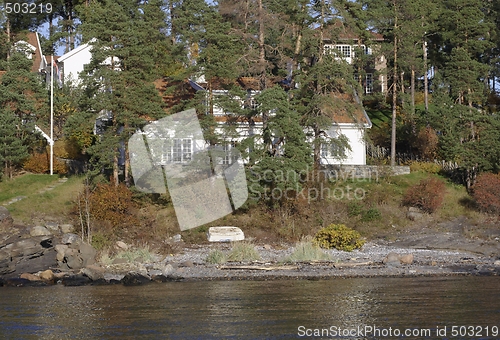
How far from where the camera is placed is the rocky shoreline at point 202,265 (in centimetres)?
2470

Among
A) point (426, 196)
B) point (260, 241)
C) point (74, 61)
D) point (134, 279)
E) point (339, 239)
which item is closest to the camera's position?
point (134, 279)

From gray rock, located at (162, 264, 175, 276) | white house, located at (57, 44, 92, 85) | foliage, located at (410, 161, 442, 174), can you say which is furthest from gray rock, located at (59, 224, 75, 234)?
white house, located at (57, 44, 92, 85)

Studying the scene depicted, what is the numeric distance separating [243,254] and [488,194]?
1461cm

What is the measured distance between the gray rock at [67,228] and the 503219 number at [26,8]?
26.3 metres

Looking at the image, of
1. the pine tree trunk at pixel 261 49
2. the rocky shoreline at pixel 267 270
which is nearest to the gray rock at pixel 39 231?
the rocky shoreline at pixel 267 270

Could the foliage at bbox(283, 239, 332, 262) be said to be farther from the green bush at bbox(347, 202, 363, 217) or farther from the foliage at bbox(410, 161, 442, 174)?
the foliage at bbox(410, 161, 442, 174)

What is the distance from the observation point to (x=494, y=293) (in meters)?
21.0

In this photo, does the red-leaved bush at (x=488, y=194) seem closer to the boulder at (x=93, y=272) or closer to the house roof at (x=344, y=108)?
the house roof at (x=344, y=108)

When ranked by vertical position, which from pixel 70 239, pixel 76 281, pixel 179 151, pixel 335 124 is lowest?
pixel 76 281

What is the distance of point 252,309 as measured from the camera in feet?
62.6

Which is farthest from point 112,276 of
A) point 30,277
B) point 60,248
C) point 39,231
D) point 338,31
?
point 338,31

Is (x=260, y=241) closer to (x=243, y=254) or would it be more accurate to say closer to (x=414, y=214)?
(x=243, y=254)

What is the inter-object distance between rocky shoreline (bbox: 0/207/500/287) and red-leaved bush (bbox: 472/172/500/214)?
17.3 ft

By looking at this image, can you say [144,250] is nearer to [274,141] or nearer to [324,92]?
[274,141]
